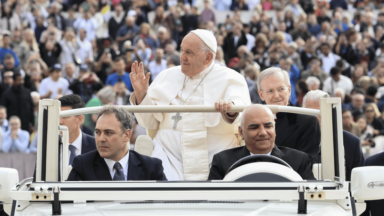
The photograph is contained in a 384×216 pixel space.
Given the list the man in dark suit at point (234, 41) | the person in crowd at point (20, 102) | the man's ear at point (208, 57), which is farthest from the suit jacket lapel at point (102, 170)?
the man in dark suit at point (234, 41)

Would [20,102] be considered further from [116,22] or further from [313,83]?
[116,22]

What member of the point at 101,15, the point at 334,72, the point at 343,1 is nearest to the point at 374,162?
the point at 334,72

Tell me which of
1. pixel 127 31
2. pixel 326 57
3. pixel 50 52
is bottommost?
pixel 326 57

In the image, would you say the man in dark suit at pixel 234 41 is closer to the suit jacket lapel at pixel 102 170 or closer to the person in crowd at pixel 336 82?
the person in crowd at pixel 336 82

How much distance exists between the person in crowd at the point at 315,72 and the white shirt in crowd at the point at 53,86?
5.42 meters

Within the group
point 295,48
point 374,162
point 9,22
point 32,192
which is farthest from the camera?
point 9,22

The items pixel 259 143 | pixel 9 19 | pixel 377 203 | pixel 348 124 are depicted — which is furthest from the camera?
pixel 9 19

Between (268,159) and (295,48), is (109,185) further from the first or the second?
(295,48)

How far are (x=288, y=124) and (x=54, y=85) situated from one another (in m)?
9.53

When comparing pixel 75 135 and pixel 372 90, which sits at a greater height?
pixel 372 90

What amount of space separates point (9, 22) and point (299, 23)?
850 cm

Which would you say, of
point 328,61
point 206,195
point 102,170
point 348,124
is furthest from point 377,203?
point 328,61

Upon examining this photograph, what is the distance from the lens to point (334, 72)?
51.2ft

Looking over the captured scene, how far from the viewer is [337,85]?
51.1 feet
